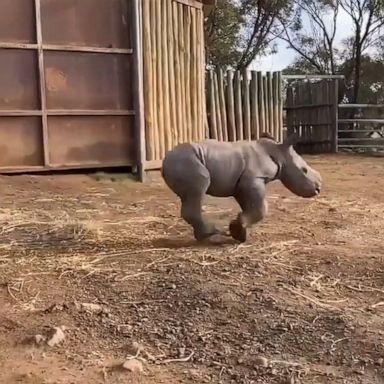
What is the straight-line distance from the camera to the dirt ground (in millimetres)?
2941

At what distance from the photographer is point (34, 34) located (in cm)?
857

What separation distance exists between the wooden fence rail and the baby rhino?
7.31 metres

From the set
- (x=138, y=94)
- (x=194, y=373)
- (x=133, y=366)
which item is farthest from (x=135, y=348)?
(x=138, y=94)

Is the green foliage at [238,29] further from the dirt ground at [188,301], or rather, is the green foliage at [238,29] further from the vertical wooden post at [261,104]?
the dirt ground at [188,301]

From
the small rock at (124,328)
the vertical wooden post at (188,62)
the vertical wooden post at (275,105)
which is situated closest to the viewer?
the small rock at (124,328)

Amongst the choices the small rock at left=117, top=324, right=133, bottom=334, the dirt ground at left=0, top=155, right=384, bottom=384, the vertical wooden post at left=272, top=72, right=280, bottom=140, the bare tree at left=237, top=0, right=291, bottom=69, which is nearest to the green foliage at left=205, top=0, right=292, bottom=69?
the bare tree at left=237, top=0, right=291, bottom=69

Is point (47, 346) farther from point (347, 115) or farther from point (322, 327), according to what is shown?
point (347, 115)

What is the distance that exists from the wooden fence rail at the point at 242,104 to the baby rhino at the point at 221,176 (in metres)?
7.31

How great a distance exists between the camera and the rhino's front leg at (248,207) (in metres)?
4.95

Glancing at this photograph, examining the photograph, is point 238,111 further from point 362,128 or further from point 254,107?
point 362,128

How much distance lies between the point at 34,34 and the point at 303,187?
4805 millimetres

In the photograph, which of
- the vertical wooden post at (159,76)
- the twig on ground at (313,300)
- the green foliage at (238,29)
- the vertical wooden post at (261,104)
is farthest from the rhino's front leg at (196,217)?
the green foliage at (238,29)

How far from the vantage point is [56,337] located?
3.20m

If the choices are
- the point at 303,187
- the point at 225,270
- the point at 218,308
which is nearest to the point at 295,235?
the point at 303,187
